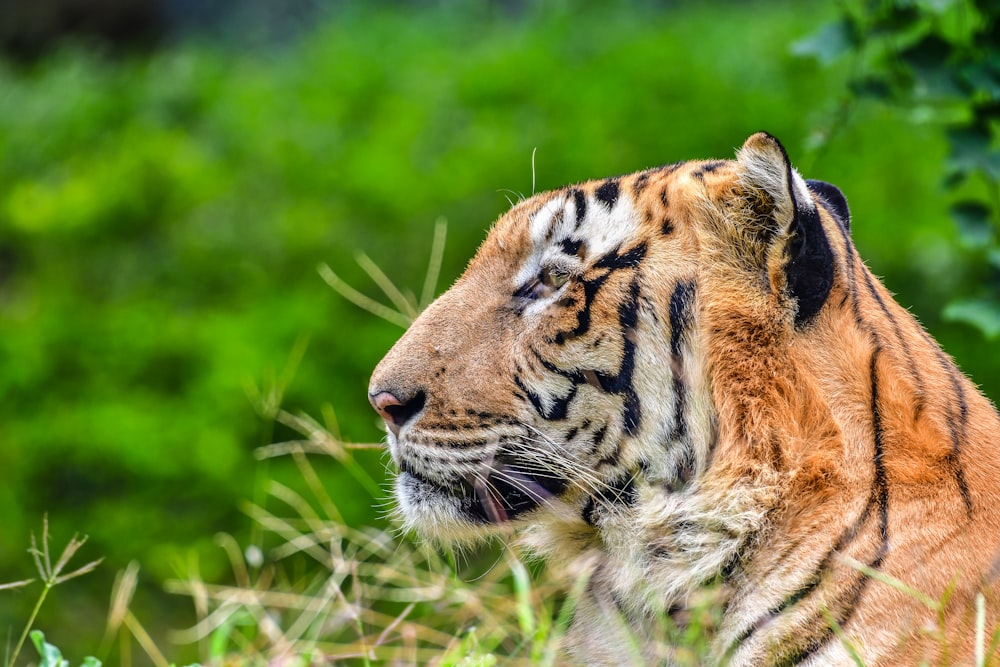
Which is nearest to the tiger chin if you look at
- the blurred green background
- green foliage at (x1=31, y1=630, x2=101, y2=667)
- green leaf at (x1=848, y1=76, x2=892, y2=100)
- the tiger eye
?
the tiger eye

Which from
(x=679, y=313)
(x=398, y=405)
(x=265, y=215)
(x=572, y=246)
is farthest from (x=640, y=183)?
(x=265, y=215)

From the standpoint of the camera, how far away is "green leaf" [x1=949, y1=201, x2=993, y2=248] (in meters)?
3.19

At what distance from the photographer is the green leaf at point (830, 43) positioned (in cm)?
319

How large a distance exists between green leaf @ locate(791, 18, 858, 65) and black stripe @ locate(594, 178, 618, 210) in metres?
1.00

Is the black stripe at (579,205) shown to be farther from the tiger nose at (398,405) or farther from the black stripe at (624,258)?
the tiger nose at (398,405)

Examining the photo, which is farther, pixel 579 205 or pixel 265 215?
pixel 265 215

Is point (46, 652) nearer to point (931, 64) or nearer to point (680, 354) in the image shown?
point (680, 354)

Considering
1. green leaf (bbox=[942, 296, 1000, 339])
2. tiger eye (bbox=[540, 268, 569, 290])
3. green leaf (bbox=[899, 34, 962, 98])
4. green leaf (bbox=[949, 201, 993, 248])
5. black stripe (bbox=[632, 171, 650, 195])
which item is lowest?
green leaf (bbox=[942, 296, 1000, 339])

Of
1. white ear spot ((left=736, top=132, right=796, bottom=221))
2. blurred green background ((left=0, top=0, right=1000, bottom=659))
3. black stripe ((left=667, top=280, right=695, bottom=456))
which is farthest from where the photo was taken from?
blurred green background ((left=0, top=0, right=1000, bottom=659))

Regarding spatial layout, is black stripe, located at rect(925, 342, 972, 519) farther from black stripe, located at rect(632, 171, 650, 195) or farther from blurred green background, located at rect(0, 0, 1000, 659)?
blurred green background, located at rect(0, 0, 1000, 659)

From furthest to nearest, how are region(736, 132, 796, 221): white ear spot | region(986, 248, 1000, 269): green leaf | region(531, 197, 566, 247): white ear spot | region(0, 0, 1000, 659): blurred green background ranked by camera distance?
region(0, 0, 1000, 659): blurred green background < region(986, 248, 1000, 269): green leaf < region(531, 197, 566, 247): white ear spot < region(736, 132, 796, 221): white ear spot

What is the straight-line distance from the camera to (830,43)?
3225 millimetres

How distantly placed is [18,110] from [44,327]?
233 cm

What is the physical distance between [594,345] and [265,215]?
14.6ft
